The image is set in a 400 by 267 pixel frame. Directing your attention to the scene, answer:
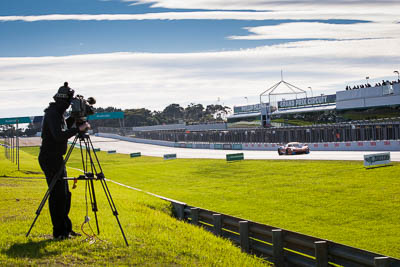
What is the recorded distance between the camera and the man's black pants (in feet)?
30.3

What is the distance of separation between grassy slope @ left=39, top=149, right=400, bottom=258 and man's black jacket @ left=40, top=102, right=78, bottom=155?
8.21 meters

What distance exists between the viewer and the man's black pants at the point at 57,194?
9.25 metres

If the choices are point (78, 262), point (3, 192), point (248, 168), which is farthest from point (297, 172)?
point (78, 262)

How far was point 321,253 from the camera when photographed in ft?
29.5

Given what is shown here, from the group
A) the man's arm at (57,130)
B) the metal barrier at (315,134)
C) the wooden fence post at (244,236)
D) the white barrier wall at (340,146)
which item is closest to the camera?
the man's arm at (57,130)

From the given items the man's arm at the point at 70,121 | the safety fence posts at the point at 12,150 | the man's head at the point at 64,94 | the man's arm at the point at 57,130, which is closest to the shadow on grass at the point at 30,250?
the man's arm at the point at 57,130

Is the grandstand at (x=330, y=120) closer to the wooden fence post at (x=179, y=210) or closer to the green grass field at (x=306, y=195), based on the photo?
the green grass field at (x=306, y=195)

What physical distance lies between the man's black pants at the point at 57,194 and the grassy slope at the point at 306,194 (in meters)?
7.86

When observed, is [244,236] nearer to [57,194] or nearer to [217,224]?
[217,224]

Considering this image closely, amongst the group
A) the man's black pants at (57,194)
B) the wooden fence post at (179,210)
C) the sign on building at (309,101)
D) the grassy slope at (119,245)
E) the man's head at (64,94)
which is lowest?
the wooden fence post at (179,210)

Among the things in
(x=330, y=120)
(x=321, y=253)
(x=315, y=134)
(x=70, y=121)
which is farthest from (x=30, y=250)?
(x=330, y=120)

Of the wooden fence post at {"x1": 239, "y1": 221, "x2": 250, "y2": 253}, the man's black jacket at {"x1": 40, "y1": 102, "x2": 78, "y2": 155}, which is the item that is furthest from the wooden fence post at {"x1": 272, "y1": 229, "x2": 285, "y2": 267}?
the man's black jacket at {"x1": 40, "y1": 102, "x2": 78, "y2": 155}

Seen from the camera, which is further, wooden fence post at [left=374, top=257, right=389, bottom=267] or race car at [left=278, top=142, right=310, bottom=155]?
race car at [left=278, top=142, right=310, bottom=155]

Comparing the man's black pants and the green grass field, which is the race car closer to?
the green grass field
